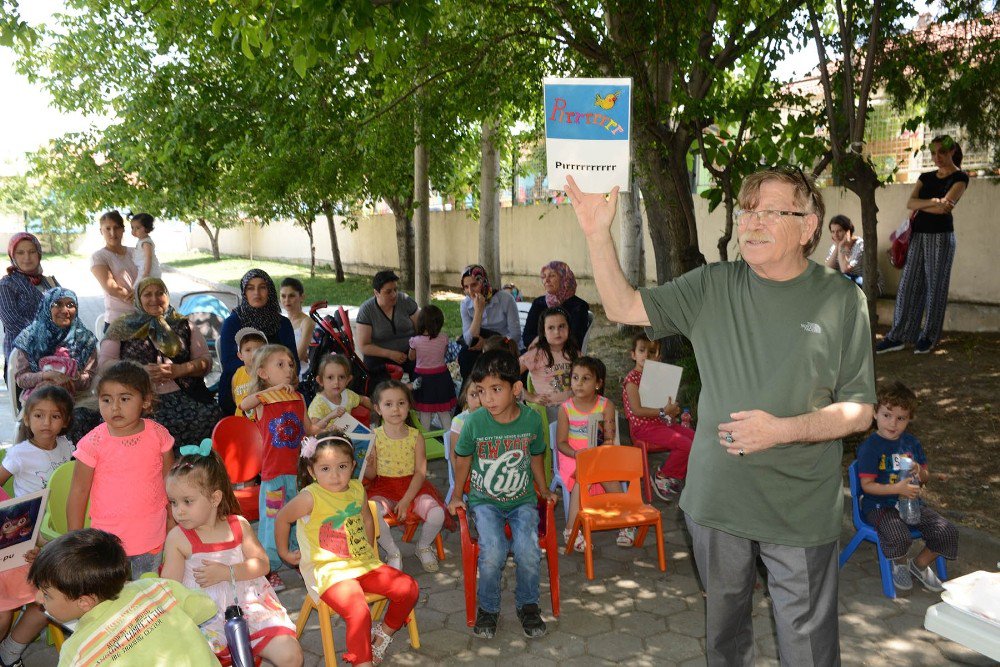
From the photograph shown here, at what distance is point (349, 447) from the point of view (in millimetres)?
4230

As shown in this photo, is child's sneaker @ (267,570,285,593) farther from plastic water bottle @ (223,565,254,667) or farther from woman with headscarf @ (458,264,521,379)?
woman with headscarf @ (458,264,521,379)

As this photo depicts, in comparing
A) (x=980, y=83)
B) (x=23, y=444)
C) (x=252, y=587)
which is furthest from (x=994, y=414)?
(x=23, y=444)

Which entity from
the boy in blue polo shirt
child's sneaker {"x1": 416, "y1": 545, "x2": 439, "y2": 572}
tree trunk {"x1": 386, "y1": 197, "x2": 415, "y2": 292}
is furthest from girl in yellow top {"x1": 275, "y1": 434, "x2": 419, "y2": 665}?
tree trunk {"x1": 386, "y1": 197, "x2": 415, "y2": 292}

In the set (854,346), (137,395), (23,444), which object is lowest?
(23,444)

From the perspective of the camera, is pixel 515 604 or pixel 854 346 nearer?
pixel 854 346

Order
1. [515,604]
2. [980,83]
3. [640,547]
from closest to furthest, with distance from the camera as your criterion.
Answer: [515,604], [640,547], [980,83]

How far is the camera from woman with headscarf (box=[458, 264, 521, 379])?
7709 millimetres

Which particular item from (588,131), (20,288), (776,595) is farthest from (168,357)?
(776,595)

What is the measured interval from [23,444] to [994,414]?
24.5 ft

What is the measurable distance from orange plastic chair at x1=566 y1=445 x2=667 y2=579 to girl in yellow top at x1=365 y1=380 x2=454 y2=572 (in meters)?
0.83

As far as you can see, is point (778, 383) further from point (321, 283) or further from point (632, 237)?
point (321, 283)

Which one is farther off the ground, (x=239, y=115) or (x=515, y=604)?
(x=239, y=115)

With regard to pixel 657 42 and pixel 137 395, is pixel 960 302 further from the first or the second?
pixel 137 395

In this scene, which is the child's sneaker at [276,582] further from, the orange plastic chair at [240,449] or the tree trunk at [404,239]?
the tree trunk at [404,239]
